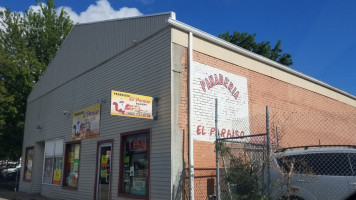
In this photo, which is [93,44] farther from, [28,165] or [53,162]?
[28,165]

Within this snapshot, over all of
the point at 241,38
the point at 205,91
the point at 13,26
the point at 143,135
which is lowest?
the point at 143,135

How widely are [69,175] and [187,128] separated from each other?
6807mm

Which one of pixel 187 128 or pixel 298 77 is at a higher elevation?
pixel 298 77

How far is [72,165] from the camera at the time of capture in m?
13.3

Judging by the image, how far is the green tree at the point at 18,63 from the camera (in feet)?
67.5

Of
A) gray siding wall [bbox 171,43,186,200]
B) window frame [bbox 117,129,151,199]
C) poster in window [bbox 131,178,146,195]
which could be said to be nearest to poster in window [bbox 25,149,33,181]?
window frame [bbox 117,129,151,199]

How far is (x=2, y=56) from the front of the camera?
19891 mm

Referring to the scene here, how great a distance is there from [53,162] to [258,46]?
21376mm

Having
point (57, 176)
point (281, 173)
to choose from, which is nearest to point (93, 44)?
point (57, 176)

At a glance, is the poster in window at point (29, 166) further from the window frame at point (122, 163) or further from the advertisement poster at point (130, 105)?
the advertisement poster at point (130, 105)

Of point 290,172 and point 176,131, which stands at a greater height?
point 176,131

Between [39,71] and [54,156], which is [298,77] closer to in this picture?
[54,156]

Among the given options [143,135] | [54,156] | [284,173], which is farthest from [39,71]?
[284,173]

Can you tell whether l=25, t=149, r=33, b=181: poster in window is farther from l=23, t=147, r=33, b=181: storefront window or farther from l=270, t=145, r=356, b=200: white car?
l=270, t=145, r=356, b=200: white car
